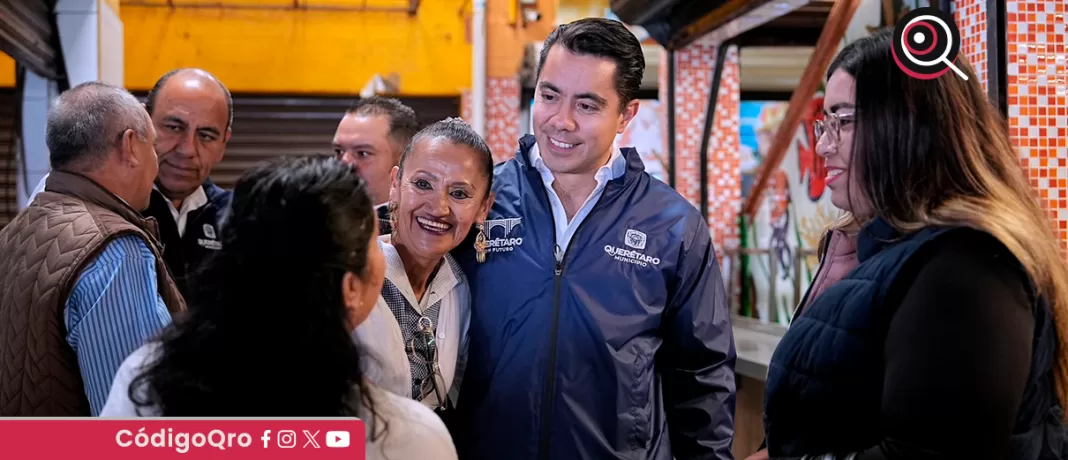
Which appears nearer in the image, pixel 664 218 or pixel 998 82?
pixel 664 218

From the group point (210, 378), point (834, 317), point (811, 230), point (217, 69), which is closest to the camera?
point (210, 378)

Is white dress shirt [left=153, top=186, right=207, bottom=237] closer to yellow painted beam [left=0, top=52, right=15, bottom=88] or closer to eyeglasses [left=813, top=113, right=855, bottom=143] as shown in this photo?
eyeglasses [left=813, top=113, right=855, bottom=143]

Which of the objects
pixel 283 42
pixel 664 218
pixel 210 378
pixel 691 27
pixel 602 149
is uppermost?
pixel 283 42

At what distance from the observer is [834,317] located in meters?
1.28

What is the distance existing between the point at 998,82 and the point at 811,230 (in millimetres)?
2458

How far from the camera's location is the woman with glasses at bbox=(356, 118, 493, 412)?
1.79 metres

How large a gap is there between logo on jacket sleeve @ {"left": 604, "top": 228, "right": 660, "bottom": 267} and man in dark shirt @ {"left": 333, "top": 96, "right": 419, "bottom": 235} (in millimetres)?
1166

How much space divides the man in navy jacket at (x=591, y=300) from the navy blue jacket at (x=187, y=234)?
110 centimetres

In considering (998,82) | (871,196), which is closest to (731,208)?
(998,82)

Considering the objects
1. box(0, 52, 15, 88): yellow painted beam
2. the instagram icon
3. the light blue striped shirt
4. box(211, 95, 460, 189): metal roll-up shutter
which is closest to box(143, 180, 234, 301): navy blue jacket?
the light blue striped shirt

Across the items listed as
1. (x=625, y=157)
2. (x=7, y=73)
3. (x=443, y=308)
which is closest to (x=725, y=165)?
(x=625, y=157)

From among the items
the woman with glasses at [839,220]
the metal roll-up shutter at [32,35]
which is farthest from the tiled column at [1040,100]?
the metal roll-up shutter at [32,35]

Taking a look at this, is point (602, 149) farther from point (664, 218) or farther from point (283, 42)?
point (283, 42)

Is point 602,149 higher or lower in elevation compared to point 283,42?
lower
